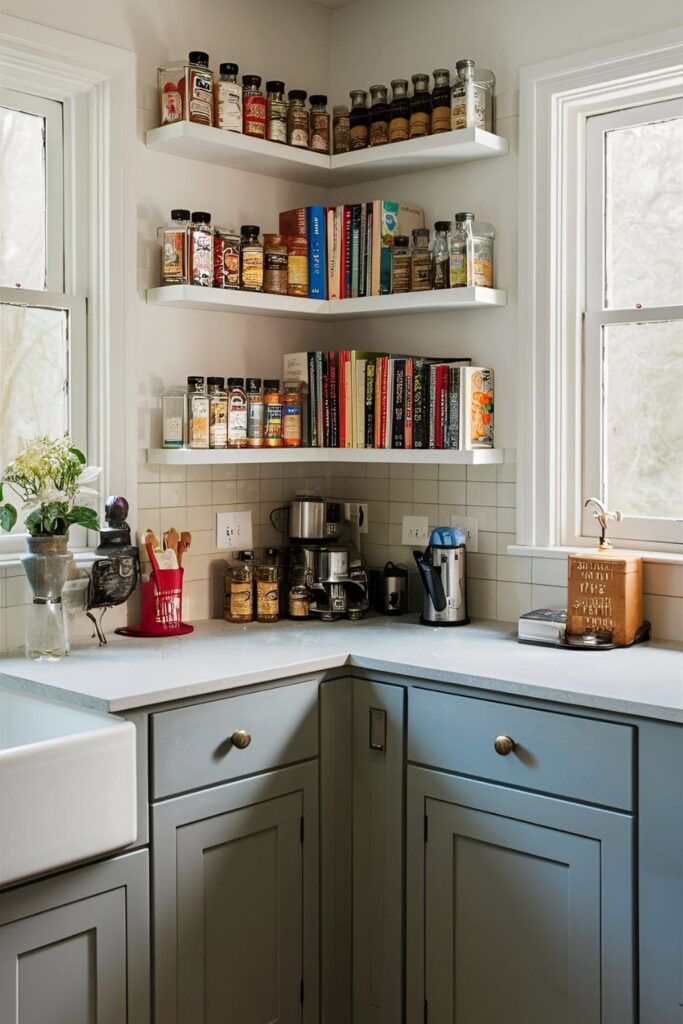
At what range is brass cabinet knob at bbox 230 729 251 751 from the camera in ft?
7.42

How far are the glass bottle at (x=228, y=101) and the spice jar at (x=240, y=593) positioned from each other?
3.80 ft

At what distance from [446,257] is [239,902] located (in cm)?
170

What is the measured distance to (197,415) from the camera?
2.81 meters

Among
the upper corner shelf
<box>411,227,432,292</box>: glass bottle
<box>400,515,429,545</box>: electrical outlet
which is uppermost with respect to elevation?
the upper corner shelf

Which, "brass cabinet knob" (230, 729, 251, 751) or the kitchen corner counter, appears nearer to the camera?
the kitchen corner counter

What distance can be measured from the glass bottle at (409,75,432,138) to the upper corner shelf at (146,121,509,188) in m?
0.06

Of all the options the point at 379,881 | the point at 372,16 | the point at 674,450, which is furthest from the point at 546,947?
the point at 372,16

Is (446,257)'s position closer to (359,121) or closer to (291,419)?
(359,121)

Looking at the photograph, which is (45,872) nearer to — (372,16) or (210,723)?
(210,723)

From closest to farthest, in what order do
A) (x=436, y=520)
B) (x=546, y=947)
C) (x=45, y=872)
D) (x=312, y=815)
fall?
1. (x=45, y=872)
2. (x=546, y=947)
3. (x=312, y=815)
4. (x=436, y=520)

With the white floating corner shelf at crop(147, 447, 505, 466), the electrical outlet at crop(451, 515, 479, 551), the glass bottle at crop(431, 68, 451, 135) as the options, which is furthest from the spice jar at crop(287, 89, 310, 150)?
the electrical outlet at crop(451, 515, 479, 551)

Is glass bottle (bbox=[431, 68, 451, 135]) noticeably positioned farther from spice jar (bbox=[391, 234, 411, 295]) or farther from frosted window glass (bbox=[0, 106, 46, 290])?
frosted window glass (bbox=[0, 106, 46, 290])

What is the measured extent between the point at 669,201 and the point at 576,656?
3.85 feet

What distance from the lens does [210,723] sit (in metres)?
2.23
